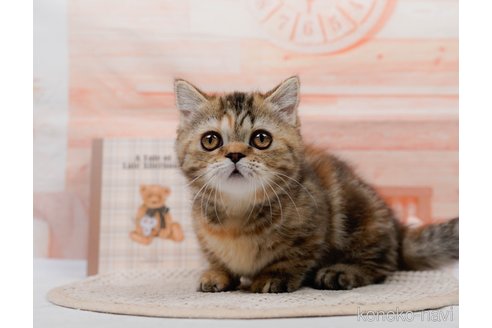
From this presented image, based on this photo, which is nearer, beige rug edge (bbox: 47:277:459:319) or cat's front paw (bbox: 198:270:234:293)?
beige rug edge (bbox: 47:277:459:319)

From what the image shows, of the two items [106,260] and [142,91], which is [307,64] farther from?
[106,260]

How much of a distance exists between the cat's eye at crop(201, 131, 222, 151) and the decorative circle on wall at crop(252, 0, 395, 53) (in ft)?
3.09

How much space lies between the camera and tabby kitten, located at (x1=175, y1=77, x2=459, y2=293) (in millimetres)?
1430

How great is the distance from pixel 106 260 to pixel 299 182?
0.93 meters

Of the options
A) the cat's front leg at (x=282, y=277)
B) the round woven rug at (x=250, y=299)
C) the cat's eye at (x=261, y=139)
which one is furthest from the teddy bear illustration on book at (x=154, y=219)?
the cat's eye at (x=261, y=139)

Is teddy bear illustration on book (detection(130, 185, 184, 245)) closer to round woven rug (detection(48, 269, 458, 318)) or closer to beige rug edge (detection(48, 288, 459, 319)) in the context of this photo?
round woven rug (detection(48, 269, 458, 318))

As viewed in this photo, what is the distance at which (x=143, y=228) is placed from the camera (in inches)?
85.5

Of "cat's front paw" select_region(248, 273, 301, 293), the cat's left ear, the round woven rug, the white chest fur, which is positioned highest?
the cat's left ear

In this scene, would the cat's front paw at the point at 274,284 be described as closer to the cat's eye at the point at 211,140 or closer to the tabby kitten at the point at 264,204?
the tabby kitten at the point at 264,204

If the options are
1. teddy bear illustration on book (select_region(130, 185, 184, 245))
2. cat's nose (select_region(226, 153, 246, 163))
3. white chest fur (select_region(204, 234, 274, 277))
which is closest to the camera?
cat's nose (select_region(226, 153, 246, 163))

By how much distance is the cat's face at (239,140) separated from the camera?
139 cm

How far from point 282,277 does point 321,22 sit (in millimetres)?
1187

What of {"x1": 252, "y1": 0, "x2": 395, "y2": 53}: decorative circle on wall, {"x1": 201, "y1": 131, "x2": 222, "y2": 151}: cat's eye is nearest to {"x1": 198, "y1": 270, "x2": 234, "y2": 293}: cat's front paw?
{"x1": 201, "y1": 131, "x2": 222, "y2": 151}: cat's eye

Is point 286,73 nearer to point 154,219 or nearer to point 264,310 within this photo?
point 154,219
